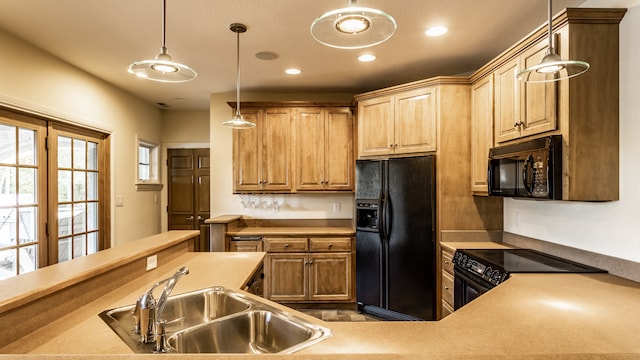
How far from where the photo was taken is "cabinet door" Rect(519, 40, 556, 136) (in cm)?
211

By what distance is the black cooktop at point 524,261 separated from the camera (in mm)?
2106

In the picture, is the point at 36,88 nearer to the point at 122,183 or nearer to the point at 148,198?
the point at 122,183

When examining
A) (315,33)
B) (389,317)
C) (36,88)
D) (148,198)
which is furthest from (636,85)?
(148,198)

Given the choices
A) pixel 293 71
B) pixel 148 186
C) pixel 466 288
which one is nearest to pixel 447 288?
pixel 466 288

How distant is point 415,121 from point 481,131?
630 mm

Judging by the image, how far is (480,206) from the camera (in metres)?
3.24

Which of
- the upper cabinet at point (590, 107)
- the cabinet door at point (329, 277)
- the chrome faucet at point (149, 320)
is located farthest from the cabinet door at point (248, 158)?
the upper cabinet at point (590, 107)

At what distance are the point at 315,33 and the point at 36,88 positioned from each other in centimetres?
297

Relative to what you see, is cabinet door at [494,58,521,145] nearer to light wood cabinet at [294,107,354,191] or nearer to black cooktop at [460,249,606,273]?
black cooktop at [460,249,606,273]

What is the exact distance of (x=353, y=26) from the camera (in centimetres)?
133

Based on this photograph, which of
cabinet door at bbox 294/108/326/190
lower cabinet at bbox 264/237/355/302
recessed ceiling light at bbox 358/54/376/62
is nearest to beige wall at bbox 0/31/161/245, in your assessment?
cabinet door at bbox 294/108/326/190

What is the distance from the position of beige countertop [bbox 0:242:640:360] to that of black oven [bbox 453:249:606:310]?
334 millimetres

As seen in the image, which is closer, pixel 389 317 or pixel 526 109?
pixel 526 109

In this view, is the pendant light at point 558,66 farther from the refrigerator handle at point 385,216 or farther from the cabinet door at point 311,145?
the cabinet door at point 311,145
